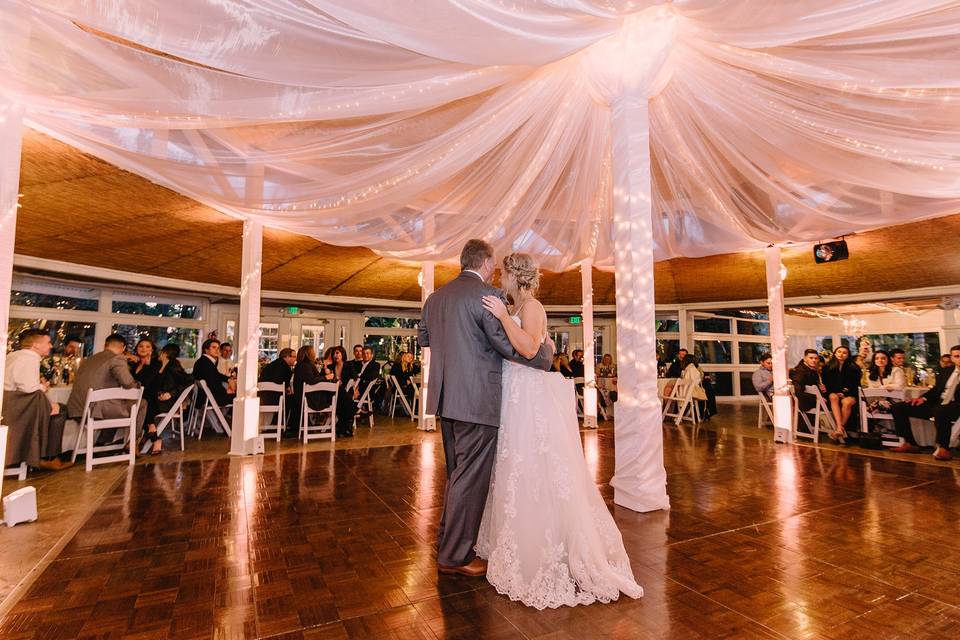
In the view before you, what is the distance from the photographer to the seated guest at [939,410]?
5184 mm

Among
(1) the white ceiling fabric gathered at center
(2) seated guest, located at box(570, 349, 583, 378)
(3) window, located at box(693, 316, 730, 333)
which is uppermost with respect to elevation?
(1) the white ceiling fabric gathered at center

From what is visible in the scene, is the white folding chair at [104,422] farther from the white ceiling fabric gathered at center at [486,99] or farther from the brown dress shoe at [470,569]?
the brown dress shoe at [470,569]

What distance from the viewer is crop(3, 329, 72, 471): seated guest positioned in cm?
391

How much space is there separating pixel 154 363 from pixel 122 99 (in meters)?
4.24

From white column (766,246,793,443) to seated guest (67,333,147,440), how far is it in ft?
26.2

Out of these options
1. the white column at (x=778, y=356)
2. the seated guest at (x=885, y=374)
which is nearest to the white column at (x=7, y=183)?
the white column at (x=778, y=356)

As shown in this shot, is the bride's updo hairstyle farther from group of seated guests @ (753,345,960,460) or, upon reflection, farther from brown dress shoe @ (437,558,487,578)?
group of seated guests @ (753,345,960,460)

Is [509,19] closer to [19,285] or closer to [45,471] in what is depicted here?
[45,471]

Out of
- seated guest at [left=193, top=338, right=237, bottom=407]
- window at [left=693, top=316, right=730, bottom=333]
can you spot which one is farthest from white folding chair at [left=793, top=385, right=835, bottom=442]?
seated guest at [left=193, top=338, right=237, bottom=407]

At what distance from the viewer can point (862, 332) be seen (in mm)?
12367

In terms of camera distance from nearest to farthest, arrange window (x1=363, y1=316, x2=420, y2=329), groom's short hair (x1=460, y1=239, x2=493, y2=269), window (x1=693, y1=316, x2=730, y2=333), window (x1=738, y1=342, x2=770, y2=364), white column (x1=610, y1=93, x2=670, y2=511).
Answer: groom's short hair (x1=460, y1=239, x2=493, y2=269)
white column (x1=610, y1=93, x2=670, y2=511)
window (x1=363, y1=316, x2=420, y2=329)
window (x1=693, y1=316, x2=730, y2=333)
window (x1=738, y1=342, x2=770, y2=364)

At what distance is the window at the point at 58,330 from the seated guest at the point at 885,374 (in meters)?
11.8

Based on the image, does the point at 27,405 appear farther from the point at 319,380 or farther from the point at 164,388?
the point at 319,380

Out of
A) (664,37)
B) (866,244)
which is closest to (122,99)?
(664,37)
